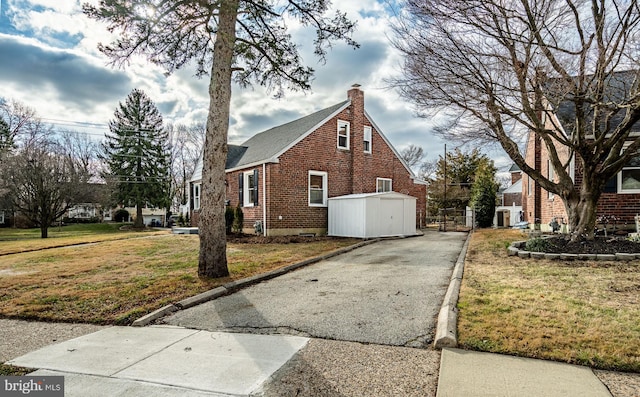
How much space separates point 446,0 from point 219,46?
473cm

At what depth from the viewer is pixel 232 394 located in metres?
2.71

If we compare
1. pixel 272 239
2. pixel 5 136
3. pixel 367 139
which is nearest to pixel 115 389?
pixel 272 239

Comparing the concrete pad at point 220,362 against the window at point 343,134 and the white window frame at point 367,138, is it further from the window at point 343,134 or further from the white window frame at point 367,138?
the white window frame at point 367,138

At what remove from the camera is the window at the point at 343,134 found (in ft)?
55.6

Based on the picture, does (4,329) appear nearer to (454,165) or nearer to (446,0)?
(446,0)

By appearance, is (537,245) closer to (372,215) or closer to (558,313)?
(558,313)

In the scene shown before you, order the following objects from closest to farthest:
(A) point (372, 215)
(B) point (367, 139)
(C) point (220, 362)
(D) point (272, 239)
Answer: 1. (C) point (220, 362)
2. (D) point (272, 239)
3. (A) point (372, 215)
4. (B) point (367, 139)

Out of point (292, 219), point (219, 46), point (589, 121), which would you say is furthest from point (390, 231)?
point (219, 46)

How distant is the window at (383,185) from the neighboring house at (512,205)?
9.25 metres

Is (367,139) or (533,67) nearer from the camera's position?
(533,67)

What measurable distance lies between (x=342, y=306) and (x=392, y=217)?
10.7 m

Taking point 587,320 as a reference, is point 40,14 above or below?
above

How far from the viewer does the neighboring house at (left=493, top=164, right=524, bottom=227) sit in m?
25.7

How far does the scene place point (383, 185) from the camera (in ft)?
62.3
